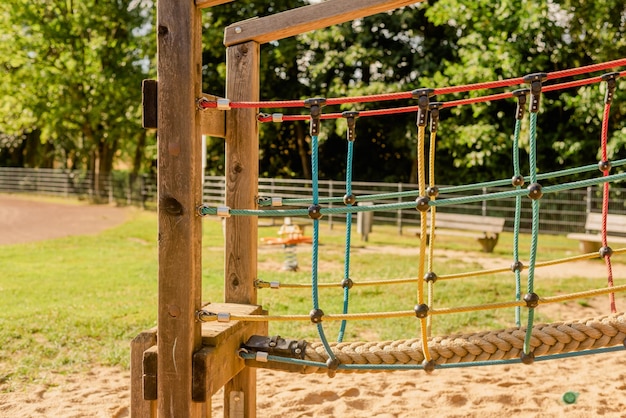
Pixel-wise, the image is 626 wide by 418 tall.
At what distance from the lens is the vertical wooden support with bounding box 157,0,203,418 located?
7.35 feet

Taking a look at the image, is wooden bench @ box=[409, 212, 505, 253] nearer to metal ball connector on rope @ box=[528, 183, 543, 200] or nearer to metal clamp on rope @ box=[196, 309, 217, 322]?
metal ball connector on rope @ box=[528, 183, 543, 200]

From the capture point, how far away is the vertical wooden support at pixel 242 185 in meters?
2.75

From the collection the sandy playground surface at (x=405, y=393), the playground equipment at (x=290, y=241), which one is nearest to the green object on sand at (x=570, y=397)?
the sandy playground surface at (x=405, y=393)

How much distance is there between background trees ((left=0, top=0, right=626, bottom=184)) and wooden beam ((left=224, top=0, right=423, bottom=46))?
11018 mm

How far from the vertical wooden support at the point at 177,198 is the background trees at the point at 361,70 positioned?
11.5m

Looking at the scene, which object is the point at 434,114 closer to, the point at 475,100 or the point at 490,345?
the point at 475,100

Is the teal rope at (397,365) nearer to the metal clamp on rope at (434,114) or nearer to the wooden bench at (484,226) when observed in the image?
the metal clamp on rope at (434,114)

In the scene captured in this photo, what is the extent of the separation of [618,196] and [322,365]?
12.2 meters

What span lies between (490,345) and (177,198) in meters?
1.31

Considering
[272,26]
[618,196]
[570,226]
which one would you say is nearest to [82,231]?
[570,226]

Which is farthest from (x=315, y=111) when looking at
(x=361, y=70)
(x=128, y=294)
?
(x=361, y=70)

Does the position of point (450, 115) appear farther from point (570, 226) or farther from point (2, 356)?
point (2, 356)

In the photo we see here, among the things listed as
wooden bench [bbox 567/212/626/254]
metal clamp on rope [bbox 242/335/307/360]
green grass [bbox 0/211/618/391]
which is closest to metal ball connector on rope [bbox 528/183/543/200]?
metal clamp on rope [bbox 242/335/307/360]

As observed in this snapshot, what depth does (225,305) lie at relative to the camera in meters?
2.74
